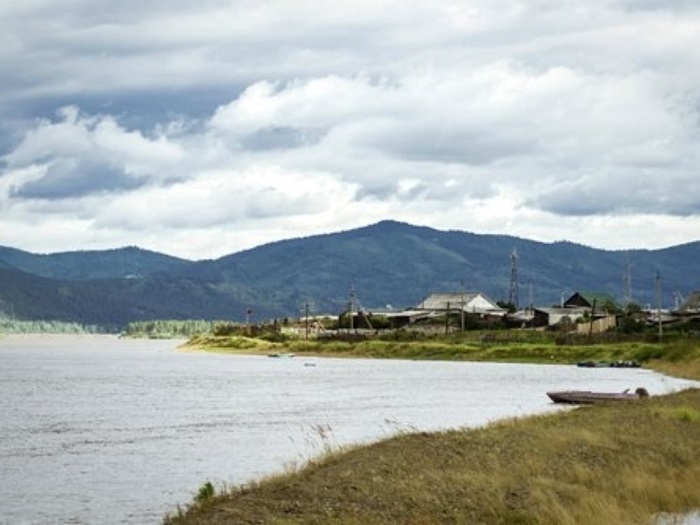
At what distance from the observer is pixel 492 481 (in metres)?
34.3

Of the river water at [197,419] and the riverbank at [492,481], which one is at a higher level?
the riverbank at [492,481]

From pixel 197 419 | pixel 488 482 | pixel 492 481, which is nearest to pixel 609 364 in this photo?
pixel 197 419

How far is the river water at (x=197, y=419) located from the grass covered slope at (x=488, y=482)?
22.6ft

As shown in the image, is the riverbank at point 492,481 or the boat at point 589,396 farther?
the boat at point 589,396

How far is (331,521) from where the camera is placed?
28031 mm

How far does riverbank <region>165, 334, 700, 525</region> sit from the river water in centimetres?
702

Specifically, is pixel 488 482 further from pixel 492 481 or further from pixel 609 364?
pixel 609 364

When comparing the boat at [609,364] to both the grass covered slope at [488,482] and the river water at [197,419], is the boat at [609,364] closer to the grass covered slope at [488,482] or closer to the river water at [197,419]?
the river water at [197,419]

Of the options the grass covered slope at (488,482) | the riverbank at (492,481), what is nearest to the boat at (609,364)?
the riverbank at (492,481)

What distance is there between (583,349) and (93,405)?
98.1 meters

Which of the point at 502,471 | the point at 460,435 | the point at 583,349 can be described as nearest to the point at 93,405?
the point at 460,435

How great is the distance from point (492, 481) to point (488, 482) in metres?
0.26

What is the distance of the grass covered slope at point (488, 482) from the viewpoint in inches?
1187

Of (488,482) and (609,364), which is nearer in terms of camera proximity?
(488,482)
